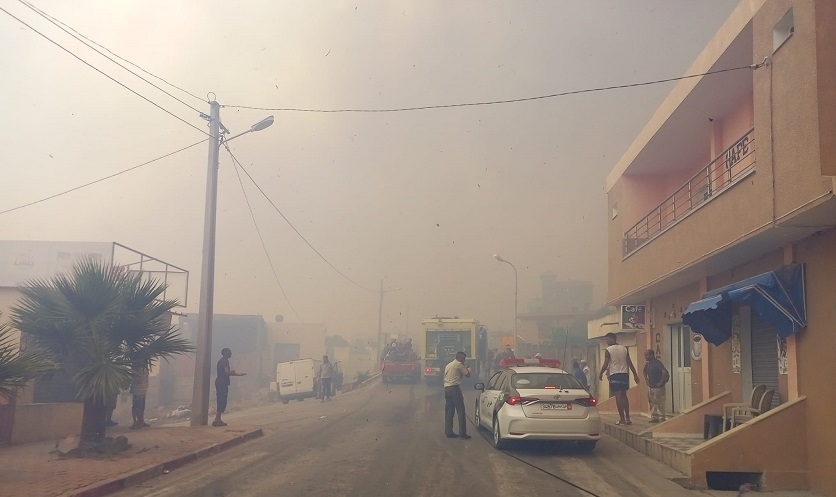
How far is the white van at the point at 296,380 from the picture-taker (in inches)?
1348

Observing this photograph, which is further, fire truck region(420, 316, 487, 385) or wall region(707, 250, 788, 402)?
fire truck region(420, 316, 487, 385)

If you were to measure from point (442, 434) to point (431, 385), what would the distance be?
21009 millimetres

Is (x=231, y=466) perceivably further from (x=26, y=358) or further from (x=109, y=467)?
(x=26, y=358)

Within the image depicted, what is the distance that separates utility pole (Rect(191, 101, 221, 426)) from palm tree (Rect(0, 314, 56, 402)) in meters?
6.65

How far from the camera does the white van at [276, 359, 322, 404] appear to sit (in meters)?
34.2

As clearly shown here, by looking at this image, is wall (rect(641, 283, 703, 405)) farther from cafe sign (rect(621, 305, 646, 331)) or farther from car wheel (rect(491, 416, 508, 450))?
car wheel (rect(491, 416, 508, 450))

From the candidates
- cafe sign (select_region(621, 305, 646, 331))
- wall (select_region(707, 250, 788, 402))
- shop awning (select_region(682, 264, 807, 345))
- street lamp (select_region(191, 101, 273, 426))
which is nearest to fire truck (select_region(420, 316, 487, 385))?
cafe sign (select_region(621, 305, 646, 331))

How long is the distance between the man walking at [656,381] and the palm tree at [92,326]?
9752 mm

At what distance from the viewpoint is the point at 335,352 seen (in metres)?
72.8

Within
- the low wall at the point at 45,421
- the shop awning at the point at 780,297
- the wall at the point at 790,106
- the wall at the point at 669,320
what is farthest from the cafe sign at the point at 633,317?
the low wall at the point at 45,421

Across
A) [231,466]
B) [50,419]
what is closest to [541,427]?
[231,466]

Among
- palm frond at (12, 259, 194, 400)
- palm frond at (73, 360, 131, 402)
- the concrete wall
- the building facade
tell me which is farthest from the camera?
palm frond at (12, 259, 194, 400)

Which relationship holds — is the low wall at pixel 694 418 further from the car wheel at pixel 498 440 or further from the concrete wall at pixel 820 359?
the concrete wall at pixel 820 359

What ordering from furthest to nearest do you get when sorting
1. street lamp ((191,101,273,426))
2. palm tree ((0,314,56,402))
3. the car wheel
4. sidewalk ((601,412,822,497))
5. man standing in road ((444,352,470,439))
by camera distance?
street lamp ((191,101,273,426)) < man standing in road ((444,352,470,439)) < the car wheel < sidewalk ((601,412,822,497)) < palm tree ((0,314,56,402))
